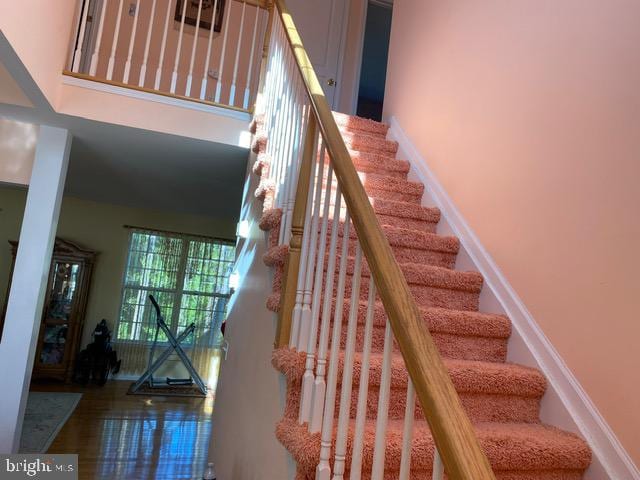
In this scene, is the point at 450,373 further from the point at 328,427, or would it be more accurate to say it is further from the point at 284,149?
the point at 284,149

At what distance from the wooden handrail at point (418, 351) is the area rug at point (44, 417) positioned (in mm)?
3571

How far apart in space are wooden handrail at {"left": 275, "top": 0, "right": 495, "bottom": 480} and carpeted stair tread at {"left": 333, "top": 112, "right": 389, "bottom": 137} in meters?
2.39

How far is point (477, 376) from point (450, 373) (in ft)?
0.39

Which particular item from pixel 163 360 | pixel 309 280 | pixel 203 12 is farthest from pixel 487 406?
pixel 203 12

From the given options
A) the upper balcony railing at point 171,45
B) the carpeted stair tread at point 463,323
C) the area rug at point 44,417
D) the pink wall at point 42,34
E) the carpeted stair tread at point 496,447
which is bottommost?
the area rug at point 44,417

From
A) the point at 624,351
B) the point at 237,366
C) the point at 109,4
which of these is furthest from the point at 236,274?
the point at 109,4

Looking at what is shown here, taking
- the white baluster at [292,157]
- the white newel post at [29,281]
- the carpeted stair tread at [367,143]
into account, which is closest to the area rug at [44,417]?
the white newel post at [29,281]

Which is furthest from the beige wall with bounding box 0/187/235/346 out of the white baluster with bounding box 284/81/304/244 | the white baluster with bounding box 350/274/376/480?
the white baluster with bounding box 350/274/376/480

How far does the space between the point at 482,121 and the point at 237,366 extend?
75.5 inches

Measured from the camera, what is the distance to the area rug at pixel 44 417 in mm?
3560

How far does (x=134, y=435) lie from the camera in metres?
3.96

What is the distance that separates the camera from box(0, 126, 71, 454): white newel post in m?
2.98

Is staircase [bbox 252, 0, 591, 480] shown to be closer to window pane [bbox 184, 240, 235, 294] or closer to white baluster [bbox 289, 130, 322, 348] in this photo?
white baluster [bbox 289, 130, 322, 348]

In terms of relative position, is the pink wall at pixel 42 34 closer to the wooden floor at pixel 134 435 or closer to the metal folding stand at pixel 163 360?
the wooden floor at pixel 134 435
